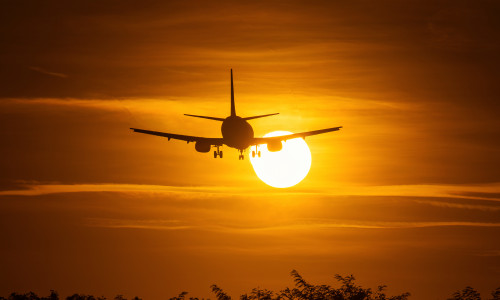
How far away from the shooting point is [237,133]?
137 meters

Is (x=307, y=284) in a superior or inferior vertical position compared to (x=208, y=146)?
inferior

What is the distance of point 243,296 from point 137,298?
13541 millimetres

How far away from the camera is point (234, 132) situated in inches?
5408

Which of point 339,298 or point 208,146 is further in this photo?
point 208,146

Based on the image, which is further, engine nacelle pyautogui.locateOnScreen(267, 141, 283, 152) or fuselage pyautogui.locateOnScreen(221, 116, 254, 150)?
engine nacelle pyautogui.locateOnScreen(267, 141, 283, 152)

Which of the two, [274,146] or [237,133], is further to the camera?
[274,146]

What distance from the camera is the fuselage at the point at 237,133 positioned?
137 metres

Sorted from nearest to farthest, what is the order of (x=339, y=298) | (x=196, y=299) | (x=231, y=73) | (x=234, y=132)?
(x=339, y=298) < (x=196, y=299) < (x=234, y=132) < (x=231, y=73)

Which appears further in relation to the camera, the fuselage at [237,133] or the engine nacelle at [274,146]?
the engine nacelle at [274,146]

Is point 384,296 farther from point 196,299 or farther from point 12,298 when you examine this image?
point 12,298

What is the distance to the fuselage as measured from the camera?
5394 inches

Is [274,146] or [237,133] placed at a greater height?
[237,133]

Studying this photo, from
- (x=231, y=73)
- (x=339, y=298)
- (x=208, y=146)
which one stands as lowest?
(x=339, y=298)

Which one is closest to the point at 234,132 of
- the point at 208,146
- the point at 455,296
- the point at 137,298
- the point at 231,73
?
the point at 208,146
